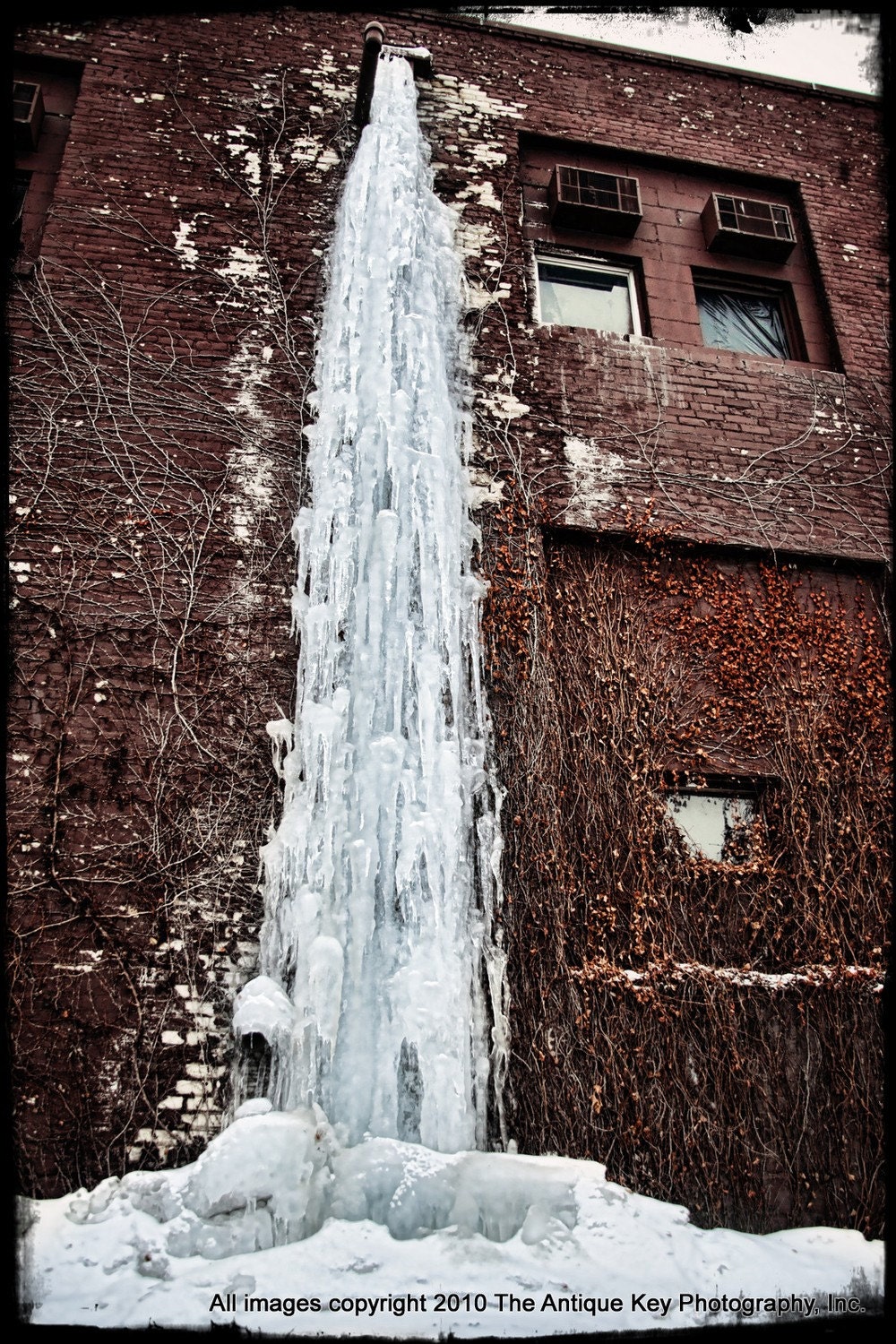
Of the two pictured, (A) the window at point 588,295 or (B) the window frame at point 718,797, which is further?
(A) the window at point 588,295

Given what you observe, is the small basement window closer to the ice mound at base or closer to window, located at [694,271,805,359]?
the ice mound at base

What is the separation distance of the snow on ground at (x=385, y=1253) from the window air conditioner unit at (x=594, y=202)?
19.7 ft

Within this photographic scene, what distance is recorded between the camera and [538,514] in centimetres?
555

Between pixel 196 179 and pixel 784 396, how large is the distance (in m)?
4.20

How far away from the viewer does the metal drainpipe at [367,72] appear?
629 cm

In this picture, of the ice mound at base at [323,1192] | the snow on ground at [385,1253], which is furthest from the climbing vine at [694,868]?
the ice mound at base at [323,1192]

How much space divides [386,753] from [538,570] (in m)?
1.60

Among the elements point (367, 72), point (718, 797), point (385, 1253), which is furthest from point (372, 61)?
point (385, 1253)

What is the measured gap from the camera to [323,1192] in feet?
10.9

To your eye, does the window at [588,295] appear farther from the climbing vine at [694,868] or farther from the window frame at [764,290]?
the climbing vine at [694,868]

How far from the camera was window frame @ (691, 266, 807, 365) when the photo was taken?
22.3ft

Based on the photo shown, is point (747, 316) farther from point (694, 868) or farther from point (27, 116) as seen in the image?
point (27, 116)

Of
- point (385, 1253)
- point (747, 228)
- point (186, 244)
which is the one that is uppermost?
point (747, 228)

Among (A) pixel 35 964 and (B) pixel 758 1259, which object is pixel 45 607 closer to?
(A) pixel 35 964
